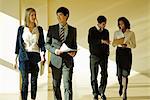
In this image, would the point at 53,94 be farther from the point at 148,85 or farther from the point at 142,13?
the point at 142,13

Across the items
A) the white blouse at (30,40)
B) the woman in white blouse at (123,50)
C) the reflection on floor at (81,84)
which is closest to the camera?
the white blouse at (30,40)

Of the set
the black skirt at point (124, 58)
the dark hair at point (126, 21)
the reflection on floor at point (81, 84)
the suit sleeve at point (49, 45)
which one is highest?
the dark hair at point (126, 21)

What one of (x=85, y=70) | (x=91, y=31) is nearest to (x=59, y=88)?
(x=85, y=70)

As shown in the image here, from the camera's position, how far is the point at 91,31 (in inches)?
283

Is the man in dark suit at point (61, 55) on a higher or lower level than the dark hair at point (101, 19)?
lower

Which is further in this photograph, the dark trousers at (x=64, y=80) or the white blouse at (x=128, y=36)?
the white blouse at (x=128, y=36)

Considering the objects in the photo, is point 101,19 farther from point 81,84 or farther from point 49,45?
point 81,84

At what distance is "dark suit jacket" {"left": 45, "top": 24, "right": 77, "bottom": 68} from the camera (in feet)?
22.8

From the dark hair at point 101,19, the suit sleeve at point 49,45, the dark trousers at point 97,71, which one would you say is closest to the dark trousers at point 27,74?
the suit sleeve at point 49,45

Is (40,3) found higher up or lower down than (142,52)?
higher up

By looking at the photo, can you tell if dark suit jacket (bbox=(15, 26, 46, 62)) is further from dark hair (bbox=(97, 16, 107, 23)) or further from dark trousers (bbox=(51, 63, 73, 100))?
dark hair (bbox=(97, 16, 107, 23))

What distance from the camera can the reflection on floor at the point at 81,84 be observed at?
23.3ft

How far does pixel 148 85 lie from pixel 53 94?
6.20ft

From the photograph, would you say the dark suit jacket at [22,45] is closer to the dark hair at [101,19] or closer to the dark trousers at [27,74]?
the dark trousers at [27,74]
